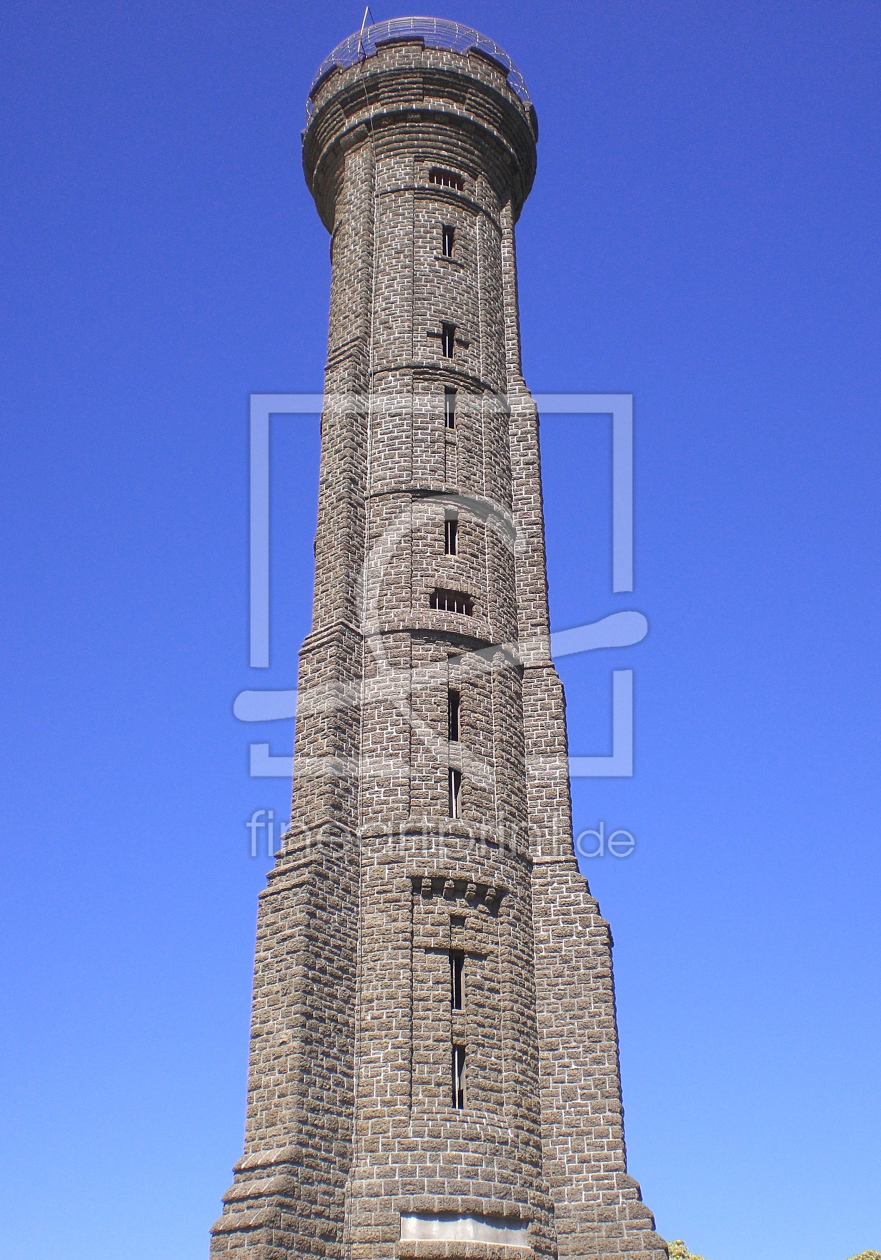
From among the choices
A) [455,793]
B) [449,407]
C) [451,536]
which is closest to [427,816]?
[455,793]

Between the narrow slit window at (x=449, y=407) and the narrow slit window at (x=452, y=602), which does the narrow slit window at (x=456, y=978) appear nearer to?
the narrow slit window at (x=452, y=602)

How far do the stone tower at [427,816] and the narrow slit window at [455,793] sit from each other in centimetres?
11

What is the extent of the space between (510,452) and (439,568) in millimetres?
5000

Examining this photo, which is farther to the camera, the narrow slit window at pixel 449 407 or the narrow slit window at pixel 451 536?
the narrow slit window at pixel 449 407

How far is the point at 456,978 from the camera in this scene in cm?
2222

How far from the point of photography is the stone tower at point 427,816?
19.8 m

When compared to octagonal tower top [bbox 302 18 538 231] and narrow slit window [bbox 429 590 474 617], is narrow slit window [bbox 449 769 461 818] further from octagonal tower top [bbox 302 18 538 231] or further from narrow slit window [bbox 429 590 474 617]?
octagonal tower top [bbox 302 18 538 231]

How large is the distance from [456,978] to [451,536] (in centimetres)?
999

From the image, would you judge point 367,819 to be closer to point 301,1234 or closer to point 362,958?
point 362,958

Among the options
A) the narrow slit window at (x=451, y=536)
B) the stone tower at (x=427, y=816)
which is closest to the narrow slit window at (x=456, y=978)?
the stone tower at (x=427, y=816)

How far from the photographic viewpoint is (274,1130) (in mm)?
19391

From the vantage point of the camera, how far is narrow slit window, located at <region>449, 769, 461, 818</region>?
23.9 meters

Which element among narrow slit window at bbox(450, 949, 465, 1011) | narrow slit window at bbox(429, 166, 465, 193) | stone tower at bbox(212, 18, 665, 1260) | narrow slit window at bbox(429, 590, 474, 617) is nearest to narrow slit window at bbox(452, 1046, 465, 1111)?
stone tower at bbox(212, 18, 665, 1260)

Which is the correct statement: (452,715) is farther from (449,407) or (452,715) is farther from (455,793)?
(449,407)
